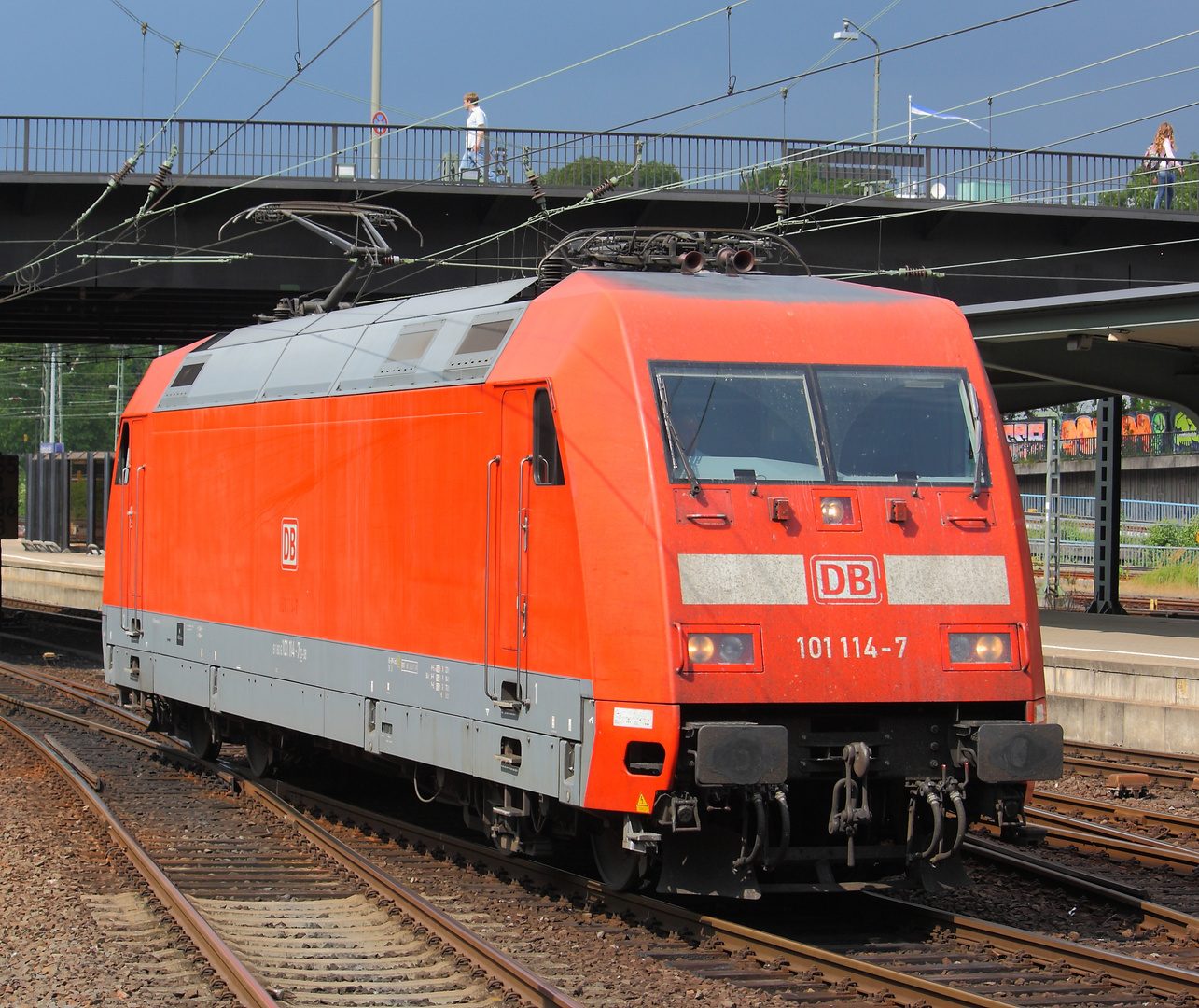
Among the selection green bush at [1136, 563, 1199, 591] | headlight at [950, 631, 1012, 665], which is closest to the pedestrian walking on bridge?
green bush at [1136, 563, 1199, 591]

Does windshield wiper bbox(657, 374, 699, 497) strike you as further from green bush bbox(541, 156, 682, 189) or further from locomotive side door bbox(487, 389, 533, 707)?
green bush bbox(541, 156, 682, 189)

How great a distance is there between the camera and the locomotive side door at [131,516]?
14320 millimetres

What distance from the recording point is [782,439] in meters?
8.04

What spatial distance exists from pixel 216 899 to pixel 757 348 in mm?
4732

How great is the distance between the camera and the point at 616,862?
840cm

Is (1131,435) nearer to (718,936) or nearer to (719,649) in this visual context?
(718,936)

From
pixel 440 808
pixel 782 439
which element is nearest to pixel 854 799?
Result: pixel 782 439

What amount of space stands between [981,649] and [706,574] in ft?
5.09

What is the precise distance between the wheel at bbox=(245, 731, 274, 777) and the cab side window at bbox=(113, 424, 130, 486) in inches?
128

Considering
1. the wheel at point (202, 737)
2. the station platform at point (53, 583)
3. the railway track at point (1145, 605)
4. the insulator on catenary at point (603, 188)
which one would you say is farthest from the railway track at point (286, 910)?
the station platform at point (53, 583)

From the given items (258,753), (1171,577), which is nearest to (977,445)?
(258,753)

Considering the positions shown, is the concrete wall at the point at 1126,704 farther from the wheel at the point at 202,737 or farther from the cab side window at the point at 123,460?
the cab side window at the point at 123,460

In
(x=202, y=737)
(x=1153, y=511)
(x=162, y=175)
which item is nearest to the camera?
(x=202, y=737)

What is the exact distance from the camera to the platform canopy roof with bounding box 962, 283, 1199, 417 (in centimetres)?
1716
